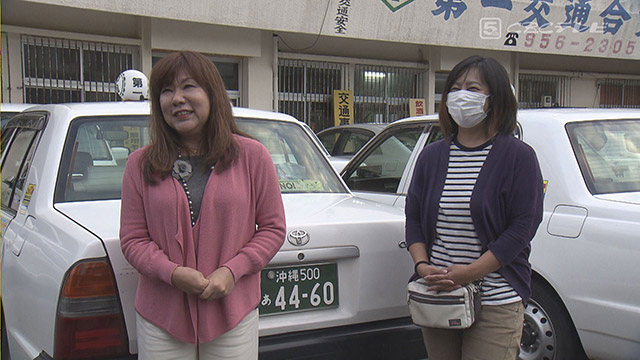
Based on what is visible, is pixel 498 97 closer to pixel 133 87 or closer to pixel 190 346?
pixel 190 346

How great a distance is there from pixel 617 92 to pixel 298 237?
16.7m

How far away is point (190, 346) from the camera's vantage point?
1970 mm

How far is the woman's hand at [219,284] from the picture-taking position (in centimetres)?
188

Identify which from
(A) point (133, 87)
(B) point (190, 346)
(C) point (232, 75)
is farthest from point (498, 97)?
(C) point (232, 75)

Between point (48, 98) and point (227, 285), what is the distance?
31.5ft

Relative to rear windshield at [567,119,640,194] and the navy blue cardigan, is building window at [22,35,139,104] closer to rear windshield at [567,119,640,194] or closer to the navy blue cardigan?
rear windshield at [567,119,640,194]

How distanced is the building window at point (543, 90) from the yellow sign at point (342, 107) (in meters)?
5.13

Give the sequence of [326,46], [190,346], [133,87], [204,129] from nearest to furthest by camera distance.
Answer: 1. [190,346]
2. [204,129]
3. [133,87]
4. [326,46]

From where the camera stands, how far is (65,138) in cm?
289

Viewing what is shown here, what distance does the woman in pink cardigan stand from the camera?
1933 mm

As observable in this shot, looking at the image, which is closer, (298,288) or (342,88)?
(298,288)

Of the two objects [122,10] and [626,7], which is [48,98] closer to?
[122,10]

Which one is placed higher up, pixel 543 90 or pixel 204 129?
pixel 543 90

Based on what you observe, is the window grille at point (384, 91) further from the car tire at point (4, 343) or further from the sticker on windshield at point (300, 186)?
the car tire at point (4, 343)
